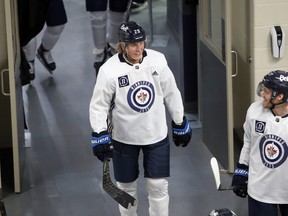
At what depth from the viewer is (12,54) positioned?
7.61m

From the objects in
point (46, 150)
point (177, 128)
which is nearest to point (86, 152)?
point (46, 150)

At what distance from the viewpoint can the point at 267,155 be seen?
245 inches

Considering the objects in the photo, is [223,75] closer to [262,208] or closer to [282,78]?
[282,78]

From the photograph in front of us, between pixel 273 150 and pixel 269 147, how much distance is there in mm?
31

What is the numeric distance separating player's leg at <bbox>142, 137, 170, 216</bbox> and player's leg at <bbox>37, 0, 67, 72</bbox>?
12.2ft

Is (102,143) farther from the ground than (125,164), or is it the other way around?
(102,143)

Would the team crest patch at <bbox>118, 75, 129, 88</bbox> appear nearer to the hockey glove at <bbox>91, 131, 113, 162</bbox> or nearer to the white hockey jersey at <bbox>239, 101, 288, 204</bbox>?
the hockey glove at <bbox>91, 131, 113, 162</bbox>

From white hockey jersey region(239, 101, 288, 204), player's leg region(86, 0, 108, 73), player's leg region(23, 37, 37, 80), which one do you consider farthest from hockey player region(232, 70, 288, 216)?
player's leg region(86, 0, 108, 73)

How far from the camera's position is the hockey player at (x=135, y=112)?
6816 mm

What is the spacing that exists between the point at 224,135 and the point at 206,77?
0.60 m

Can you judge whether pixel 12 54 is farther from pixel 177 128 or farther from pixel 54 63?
pixel 54 63

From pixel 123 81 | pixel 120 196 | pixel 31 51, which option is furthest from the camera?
pixel 31 51

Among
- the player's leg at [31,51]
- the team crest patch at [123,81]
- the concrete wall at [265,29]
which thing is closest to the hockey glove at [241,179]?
the team crest patch at [123,81]

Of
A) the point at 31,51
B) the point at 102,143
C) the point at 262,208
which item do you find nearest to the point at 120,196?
the point at 102,143
